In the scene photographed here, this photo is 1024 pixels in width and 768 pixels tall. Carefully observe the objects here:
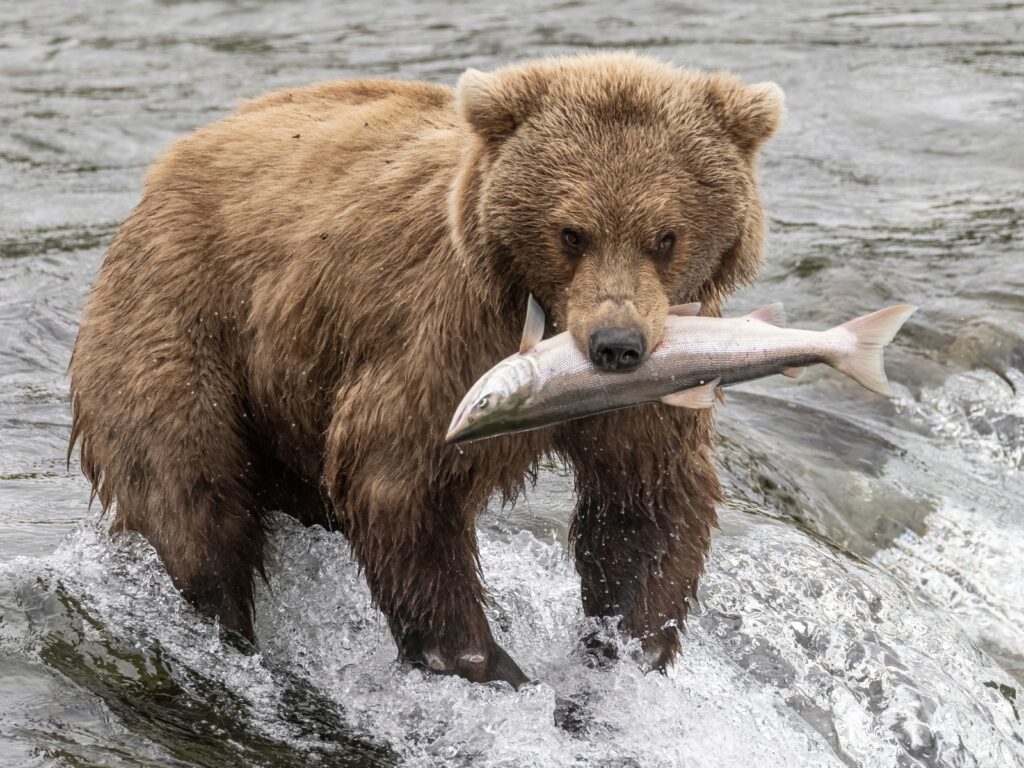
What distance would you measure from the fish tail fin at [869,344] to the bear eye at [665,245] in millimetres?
584

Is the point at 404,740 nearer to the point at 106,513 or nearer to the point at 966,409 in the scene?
the point at 106,513

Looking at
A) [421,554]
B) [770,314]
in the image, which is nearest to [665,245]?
[770,314]

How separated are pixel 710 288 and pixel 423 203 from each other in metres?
0.94

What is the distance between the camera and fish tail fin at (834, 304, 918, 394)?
4582 mm

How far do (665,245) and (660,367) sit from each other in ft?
1.09

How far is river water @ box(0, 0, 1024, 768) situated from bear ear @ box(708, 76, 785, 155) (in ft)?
5.91

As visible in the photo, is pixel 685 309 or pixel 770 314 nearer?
pixel 685 309

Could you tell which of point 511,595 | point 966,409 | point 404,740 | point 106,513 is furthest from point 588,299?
point 966,409

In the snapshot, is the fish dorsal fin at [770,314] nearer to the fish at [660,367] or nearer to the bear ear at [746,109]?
the fish at [660,367]

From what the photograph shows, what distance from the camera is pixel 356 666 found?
18.4ft

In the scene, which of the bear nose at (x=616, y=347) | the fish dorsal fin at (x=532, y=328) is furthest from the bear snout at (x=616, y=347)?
the fish dorsal fin at (x=532, y=328)

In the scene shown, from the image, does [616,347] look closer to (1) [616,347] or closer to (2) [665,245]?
(1) [616,347]

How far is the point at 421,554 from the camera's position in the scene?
5012mm

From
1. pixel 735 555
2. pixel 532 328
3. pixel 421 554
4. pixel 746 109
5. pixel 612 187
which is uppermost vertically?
pixel 746 109
